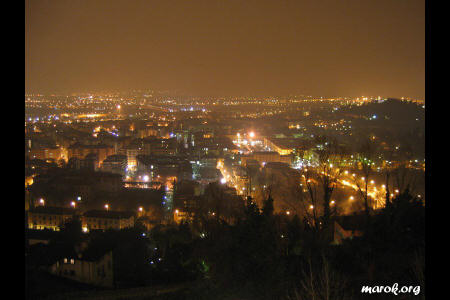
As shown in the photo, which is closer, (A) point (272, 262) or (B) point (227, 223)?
(A) point (272, 262)

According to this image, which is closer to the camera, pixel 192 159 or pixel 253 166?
pixel 253 166

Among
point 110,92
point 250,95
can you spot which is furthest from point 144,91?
point 250,95

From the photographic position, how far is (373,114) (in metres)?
25.2

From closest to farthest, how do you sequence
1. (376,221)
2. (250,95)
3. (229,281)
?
1. (229,281)
2. (376,221)
3. (250,95)

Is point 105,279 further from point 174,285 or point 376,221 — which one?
point 376,221

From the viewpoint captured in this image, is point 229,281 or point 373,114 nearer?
point 229,281
